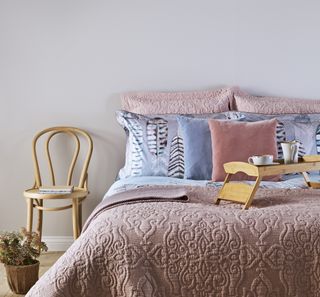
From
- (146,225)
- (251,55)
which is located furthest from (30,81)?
(146,225)

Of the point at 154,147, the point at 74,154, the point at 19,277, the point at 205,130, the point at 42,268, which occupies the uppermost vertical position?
the point at 205,130

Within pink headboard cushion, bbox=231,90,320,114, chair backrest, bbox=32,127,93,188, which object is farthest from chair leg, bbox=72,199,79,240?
pink headboard cushion, bbox=231,90,320,114

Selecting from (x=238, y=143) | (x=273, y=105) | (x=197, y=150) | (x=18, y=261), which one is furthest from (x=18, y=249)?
(x=273, y=105)

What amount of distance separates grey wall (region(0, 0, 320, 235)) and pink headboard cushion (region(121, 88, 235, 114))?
0.13 m

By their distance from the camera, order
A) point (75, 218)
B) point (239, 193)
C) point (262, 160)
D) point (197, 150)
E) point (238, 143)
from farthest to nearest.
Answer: point (75, 218), point (197, 150), point (238, 143), point (262, 160), point (239, 193)

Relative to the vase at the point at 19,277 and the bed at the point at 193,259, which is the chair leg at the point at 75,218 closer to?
the vase at the point at 19,277

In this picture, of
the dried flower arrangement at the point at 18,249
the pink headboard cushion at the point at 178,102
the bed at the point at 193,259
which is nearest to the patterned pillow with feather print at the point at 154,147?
the pink headboard cushion at the point at 178,102

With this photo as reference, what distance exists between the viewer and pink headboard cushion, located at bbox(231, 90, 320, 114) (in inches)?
147

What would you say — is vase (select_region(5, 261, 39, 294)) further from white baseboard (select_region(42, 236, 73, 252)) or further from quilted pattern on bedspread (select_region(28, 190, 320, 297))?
quilted pattern on bedspread (select_region(28, 190, 320, 297))

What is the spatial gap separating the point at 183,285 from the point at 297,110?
6.79 feet

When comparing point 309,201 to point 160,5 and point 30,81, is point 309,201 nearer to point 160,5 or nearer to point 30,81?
point 160,5

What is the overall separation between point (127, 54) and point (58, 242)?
4.67 feet

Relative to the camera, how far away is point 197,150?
10.8ft

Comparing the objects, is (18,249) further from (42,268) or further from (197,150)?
(197,150)
